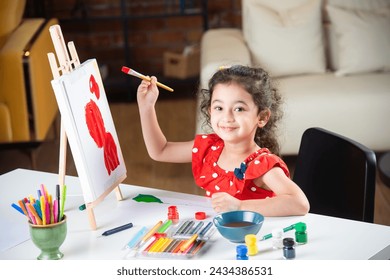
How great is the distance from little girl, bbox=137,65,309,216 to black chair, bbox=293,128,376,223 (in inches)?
4.2

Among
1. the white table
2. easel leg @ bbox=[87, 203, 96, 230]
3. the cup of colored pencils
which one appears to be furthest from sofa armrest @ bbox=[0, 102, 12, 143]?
the cup of colored pencils

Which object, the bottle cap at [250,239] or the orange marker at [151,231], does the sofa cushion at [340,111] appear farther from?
the bottle cap at [250,239]

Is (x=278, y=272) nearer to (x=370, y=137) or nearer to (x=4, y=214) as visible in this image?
(x=4, y=214)

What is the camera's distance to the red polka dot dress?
2.05 m

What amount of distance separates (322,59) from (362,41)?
23cm

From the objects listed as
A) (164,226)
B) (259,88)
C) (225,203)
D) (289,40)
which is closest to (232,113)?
(259,88)

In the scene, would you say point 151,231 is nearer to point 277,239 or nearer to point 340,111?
point 277,239

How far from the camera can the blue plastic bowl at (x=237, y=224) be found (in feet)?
5.78

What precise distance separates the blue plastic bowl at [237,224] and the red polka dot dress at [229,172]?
0.23m

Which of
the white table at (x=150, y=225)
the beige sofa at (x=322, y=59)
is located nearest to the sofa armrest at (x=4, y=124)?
the beige sofa at (x=322, y=59)

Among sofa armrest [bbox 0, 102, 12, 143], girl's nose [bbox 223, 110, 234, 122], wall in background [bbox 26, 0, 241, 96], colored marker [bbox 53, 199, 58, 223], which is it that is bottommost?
sofa armrest [bbox 0, 102, 12, 143]

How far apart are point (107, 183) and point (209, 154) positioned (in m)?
0.35

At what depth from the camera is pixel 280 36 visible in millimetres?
4254

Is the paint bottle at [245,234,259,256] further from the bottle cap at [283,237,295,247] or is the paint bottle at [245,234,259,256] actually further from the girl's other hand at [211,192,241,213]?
the girl's other hand at [211,192,241,213]
